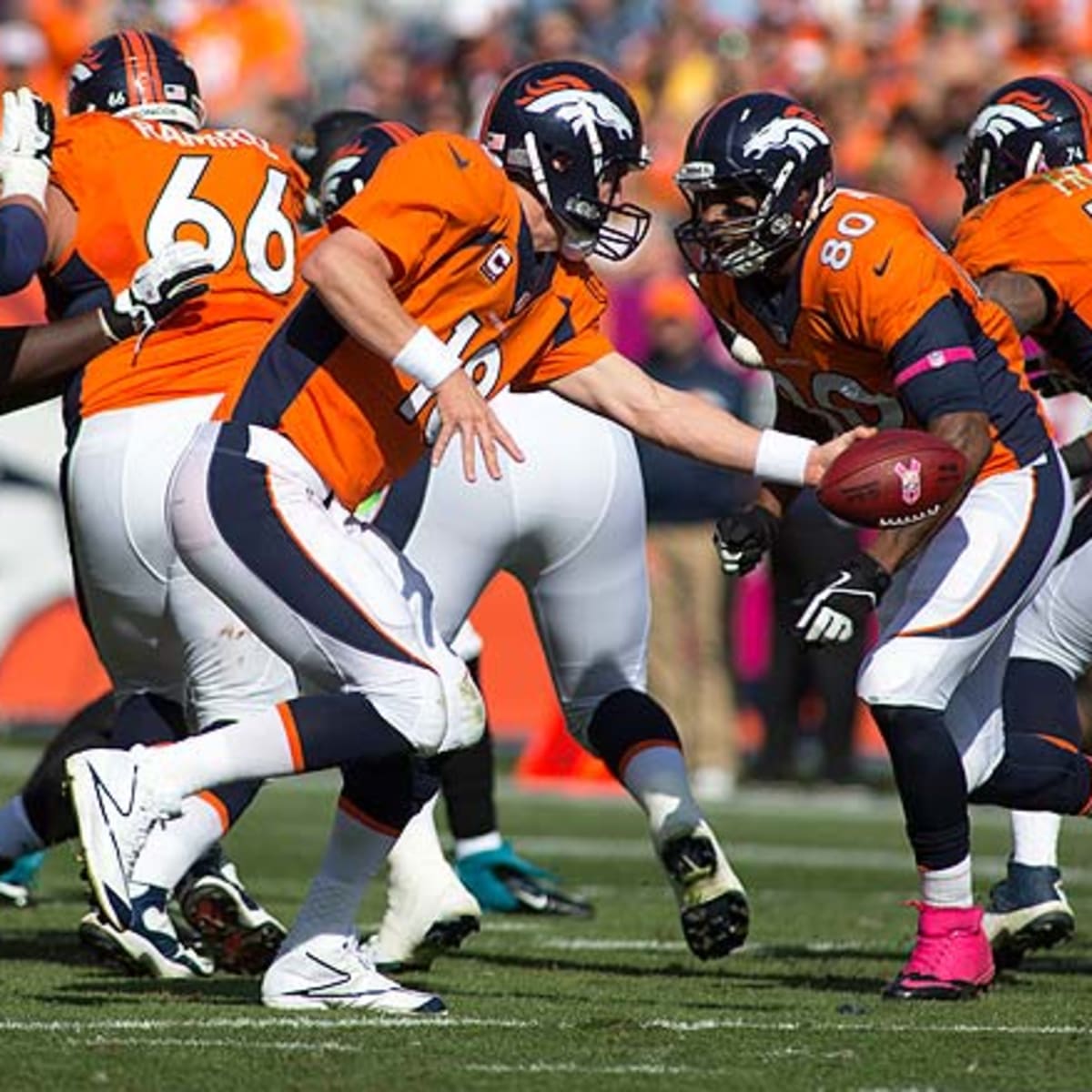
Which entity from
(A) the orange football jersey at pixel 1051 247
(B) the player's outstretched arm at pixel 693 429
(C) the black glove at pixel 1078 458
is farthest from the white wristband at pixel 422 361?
(C) the black glove at pixel 1078 458

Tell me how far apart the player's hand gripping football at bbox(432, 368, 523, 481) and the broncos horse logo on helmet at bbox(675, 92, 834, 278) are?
1008mm

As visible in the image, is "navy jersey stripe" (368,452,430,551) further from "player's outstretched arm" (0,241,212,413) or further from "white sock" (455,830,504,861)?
"white sock" (455,830,504,861)

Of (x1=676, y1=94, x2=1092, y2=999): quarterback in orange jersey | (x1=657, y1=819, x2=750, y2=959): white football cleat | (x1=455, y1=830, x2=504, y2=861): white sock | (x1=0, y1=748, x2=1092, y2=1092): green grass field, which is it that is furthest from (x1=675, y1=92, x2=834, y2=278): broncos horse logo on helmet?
(x1=455, y1=830, x2=504, y2=861): white sock

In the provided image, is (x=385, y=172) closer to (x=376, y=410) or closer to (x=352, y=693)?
(x=376, y=410)

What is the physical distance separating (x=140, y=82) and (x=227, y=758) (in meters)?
2.13

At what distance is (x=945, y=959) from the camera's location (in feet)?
18.9

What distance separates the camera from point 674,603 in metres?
12.4

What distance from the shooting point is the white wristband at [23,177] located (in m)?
5.90

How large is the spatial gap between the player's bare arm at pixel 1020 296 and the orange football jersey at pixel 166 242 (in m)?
1.58

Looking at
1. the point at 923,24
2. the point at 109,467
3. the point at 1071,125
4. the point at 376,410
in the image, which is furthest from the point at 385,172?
the point at 923,24

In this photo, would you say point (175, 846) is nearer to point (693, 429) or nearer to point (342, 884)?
point (342, 884)

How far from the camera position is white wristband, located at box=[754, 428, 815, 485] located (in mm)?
5605

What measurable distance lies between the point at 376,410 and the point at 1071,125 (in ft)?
7.32

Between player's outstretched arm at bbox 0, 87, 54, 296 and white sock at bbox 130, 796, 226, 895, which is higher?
player's outstretched arm at bbox 0, 87, 54, 296
